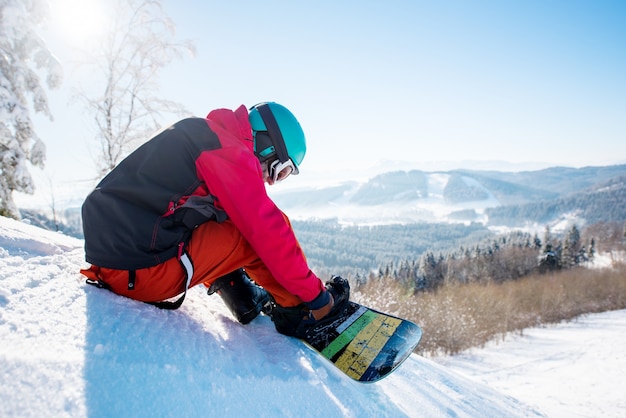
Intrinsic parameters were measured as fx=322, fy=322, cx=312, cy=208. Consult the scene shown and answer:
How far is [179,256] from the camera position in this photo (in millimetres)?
1613

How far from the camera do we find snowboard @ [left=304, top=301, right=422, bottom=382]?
1.78 metres

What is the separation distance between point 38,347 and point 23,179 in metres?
9.72

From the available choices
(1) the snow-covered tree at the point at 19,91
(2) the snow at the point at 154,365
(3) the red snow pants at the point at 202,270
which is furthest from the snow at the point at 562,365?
(1) the snow-covered tree at the point at 19,91

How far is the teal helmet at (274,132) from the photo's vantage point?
1951mm

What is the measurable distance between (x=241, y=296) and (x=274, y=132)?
1.05 m

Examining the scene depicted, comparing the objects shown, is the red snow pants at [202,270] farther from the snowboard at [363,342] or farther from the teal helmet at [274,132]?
the teal helmet at [274,132]

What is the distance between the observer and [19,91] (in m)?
8.04

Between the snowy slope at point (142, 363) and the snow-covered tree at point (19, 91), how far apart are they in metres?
8.30

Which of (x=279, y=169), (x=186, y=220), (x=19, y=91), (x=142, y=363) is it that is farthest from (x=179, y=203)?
(x=19, y=91)

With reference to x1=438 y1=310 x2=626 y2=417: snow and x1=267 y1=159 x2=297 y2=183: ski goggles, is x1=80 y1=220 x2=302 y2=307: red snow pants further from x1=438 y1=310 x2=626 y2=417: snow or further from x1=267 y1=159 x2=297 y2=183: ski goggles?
x1=438 y1=310 x2=626 y2=417: snow

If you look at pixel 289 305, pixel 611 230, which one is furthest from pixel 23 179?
pixel 611 230

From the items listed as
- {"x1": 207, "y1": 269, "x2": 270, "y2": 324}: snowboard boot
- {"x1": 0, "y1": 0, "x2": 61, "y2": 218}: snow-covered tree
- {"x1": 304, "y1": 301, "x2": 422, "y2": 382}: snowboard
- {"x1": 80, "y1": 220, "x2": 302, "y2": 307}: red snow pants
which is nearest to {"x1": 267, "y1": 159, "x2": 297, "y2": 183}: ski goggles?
{"x1": 80, "y1": 220, "x2": 302, "y2": 307}: red snow pants

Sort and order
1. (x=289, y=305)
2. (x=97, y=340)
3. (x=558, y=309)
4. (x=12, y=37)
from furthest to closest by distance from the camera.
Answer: (x=558, y=309)
(x=12, y=37)
(x=289, y=305)
(x=97, y=340)

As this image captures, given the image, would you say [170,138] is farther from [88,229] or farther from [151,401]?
[151,401]
